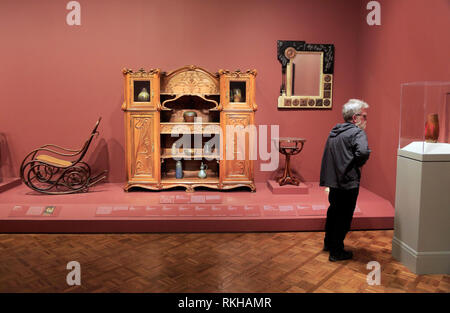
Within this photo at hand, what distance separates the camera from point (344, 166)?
3518 mm

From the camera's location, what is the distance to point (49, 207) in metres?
4.59

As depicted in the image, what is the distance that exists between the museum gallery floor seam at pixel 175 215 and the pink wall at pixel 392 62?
0.89 m

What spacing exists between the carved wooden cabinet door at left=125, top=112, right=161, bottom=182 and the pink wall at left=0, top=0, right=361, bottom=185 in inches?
30.6

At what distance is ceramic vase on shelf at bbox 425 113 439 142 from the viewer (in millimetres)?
3539

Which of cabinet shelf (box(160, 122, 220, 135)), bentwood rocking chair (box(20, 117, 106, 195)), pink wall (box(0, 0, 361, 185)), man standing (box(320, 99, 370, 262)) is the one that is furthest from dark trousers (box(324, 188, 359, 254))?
bentwood rocking chair (box(20, 117, 106, 195))

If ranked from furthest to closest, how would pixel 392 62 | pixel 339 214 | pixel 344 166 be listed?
pixel 392 62, pixel 339 214, pixel 344 166

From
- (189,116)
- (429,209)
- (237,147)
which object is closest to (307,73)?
(237,147)

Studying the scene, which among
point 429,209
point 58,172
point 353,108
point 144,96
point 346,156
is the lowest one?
point 58,172

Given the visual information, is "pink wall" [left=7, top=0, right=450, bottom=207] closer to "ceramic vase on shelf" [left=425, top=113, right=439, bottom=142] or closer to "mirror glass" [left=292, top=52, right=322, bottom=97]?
"mirror glass" [left=292, top=52, right=322, bottom=97]

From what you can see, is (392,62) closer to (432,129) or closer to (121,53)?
(432,129)

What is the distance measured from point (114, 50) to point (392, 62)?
4097mm

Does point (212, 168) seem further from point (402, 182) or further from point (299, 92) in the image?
point (402, 182)

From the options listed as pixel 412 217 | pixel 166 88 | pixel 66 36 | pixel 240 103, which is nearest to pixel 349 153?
pixel 412 217

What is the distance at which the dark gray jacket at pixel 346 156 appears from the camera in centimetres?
348
